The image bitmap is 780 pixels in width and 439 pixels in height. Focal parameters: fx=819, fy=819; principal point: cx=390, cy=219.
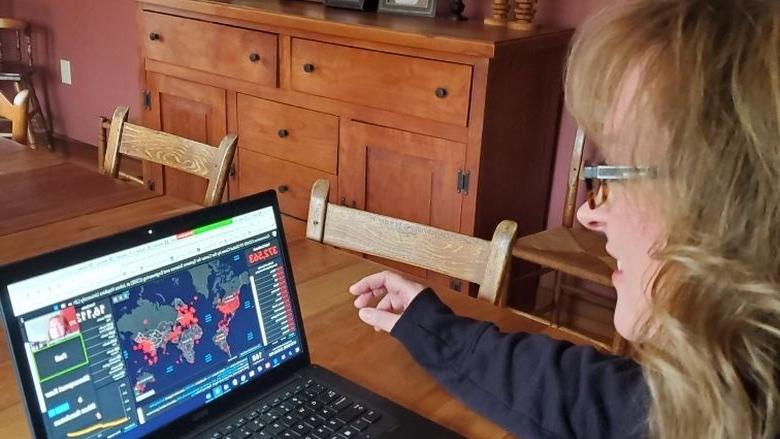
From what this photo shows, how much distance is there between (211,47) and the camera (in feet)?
9.62

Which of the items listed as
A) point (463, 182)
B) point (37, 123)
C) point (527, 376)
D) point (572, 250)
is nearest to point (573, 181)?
point (572, 250)

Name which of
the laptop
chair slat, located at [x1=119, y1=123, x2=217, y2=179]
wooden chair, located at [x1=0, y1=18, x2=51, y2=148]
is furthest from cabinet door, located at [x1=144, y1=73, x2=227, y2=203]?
the laptop

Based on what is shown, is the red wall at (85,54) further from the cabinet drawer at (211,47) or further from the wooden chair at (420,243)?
the wooden chair at (420,243)

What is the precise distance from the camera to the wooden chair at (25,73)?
4.40 m

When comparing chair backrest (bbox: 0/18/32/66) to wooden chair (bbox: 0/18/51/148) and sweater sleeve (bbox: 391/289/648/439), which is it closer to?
wooden chair (bbox: 0/18/51/148)

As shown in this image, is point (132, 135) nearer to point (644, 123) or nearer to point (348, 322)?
point (348, 322)

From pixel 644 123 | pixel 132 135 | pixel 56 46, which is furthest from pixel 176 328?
pixel 56 46

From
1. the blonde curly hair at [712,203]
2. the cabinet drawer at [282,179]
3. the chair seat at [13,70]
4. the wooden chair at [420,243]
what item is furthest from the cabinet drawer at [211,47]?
the blonde curly hair at [712,203]

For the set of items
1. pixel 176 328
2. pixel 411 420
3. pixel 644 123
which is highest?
pixel 644 123

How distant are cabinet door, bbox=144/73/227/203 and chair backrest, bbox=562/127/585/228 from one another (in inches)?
49.7

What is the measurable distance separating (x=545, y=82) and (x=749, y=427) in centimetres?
199

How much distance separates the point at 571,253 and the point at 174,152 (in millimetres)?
1145

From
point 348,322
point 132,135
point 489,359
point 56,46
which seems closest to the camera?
point 489,359

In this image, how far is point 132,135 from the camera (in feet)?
7.00
